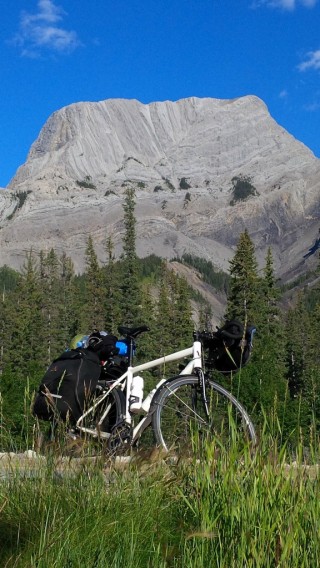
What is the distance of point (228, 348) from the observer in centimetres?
673

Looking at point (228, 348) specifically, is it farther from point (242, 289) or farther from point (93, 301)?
point (93, 301)

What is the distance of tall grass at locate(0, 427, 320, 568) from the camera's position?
3.27 m

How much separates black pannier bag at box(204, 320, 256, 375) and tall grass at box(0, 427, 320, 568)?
7.29 feet

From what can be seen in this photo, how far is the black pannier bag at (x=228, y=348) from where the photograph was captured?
6641mm

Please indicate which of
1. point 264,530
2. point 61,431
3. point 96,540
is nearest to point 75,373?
point 61,431

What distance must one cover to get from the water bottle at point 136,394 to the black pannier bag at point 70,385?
470 millimetres

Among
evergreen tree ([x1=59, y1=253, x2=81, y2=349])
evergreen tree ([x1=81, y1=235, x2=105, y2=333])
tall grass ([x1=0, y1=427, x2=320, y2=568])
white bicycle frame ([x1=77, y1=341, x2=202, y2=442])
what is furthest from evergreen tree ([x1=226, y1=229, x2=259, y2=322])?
tall grass ([x1=0, y1=427, x2=320, y2=568])

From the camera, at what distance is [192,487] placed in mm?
3998

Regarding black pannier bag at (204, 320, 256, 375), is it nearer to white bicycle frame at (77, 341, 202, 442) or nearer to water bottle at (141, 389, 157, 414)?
white bicycle frame at (77, 341, 202, 442)

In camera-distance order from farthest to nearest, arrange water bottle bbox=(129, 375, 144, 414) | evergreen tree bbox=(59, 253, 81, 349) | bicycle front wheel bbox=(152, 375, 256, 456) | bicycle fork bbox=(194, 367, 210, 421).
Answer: evergreen tree bbox=(59, 253, 81, 349) → water bottle bbox=(129, 375, 144, 414) → bicycle fork bbox=(194, 367, 210, 421) → bicycle front wheel bbox=(152, 375, 256, 456)

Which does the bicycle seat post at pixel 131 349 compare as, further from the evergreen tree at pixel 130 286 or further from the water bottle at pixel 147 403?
the evergreen tree at pixel 130 286

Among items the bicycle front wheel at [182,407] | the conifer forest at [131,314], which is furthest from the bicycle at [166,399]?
the conifer forest at [131,314]

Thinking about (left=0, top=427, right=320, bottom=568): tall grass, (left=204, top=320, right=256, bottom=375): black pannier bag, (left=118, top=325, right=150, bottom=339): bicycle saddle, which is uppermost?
(left=118, top=325, right=150, bottom=339): bicycle saddle

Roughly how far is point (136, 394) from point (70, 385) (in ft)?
2.70
